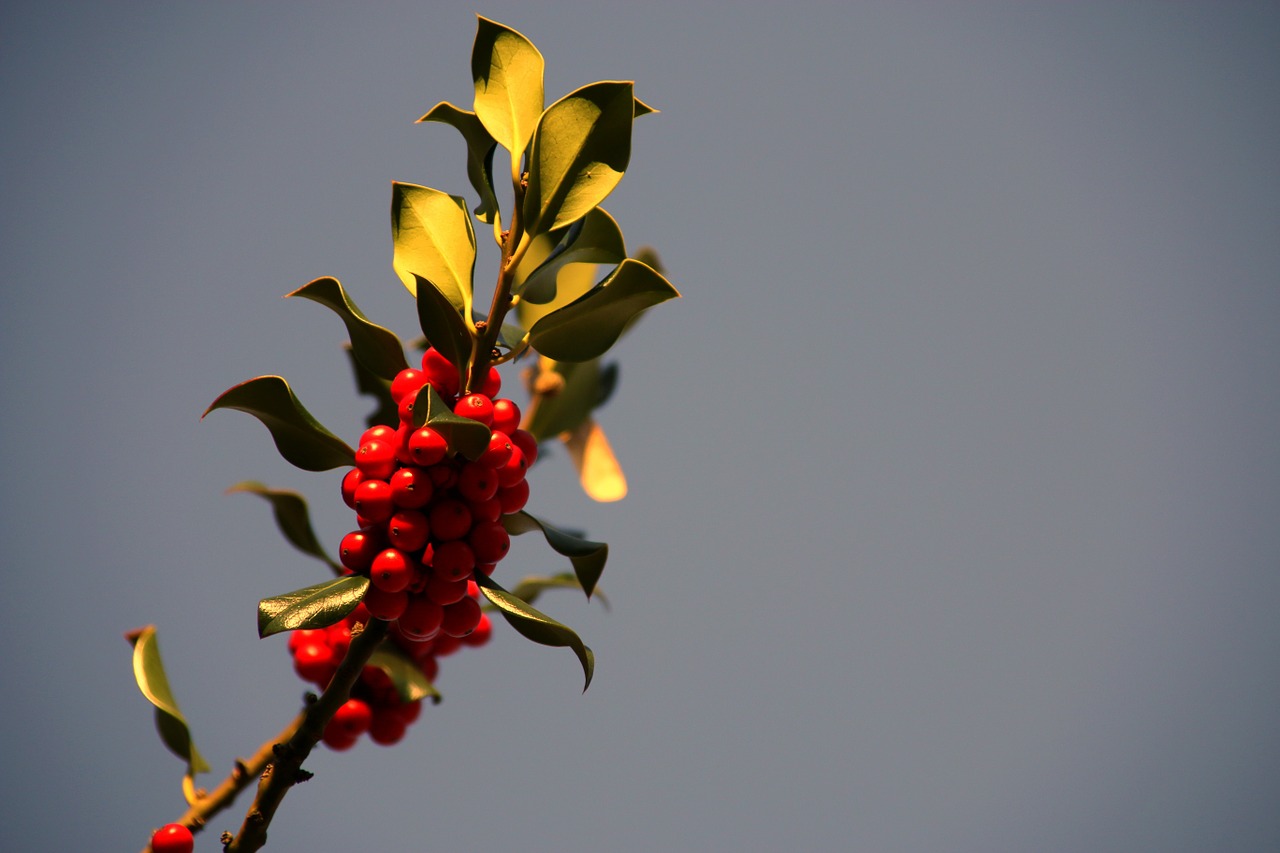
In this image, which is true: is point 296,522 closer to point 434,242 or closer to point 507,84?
point 434,242

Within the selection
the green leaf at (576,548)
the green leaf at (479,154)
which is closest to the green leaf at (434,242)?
the green leaf at (479,154)

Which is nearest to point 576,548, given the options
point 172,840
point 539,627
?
point 539,627

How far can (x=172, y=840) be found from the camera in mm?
1083

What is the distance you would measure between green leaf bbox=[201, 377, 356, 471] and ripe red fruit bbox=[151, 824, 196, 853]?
443mm

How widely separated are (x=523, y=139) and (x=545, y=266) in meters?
0.15

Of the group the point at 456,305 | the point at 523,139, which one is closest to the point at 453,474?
the point at 456,305

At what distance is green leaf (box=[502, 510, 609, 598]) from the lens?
3.34 ft

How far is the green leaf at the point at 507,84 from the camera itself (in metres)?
1.06

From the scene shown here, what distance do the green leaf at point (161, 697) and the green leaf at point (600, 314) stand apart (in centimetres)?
61

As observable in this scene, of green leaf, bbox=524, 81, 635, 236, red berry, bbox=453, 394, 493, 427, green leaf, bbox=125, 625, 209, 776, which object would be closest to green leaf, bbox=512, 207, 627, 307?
green leaf, bbox=524, 81, 635, 236

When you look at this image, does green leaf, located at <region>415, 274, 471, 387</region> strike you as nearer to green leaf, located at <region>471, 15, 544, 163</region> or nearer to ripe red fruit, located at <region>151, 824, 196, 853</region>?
green leaf, located at <region>471, 15, 544, 163</region>

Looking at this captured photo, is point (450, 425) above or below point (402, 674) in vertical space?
above

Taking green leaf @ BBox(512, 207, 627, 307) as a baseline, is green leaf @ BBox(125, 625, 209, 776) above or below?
below

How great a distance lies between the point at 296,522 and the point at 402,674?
0.89ft
